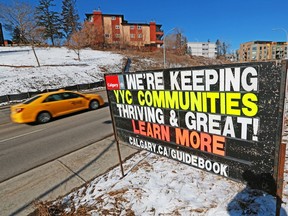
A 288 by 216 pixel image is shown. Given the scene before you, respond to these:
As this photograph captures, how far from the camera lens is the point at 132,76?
351 cm

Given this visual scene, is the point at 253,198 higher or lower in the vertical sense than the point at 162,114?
lower

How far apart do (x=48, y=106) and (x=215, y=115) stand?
9.96m

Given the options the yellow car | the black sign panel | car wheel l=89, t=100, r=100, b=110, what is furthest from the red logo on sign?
car wheel l=89, t=100, r=100, b=110

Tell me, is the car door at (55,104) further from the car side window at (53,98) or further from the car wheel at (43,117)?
the car wheel at (43,117)

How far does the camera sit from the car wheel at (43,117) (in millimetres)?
10117

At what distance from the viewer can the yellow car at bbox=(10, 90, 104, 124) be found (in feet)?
32.0

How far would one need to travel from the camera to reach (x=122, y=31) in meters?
70.0

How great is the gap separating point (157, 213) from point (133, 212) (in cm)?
41

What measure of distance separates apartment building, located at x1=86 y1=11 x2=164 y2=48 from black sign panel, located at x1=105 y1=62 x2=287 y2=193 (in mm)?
64932

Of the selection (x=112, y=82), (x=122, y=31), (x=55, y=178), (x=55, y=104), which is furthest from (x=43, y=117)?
(x=122, y=31)

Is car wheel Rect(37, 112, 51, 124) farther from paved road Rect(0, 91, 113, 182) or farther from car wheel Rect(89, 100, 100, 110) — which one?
car wheel Rect(89, 100, 100, 110)

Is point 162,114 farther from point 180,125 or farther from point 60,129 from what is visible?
point 60,129

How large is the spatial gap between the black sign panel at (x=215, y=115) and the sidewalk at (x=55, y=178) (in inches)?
78.3

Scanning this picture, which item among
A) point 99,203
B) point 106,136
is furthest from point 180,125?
point 106,136
